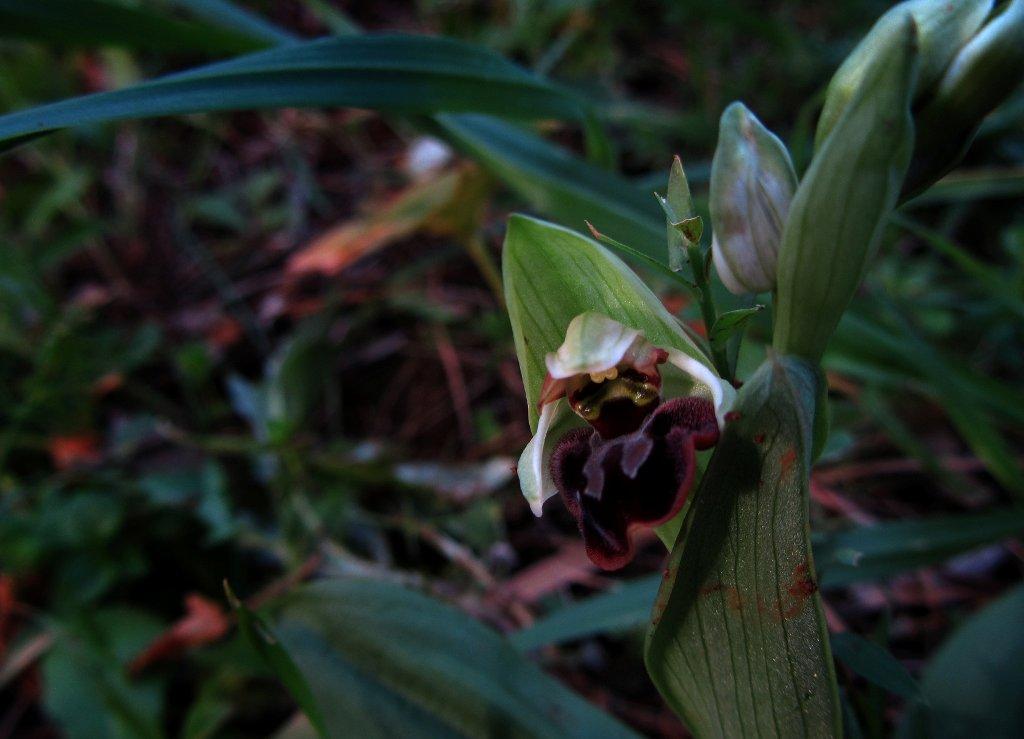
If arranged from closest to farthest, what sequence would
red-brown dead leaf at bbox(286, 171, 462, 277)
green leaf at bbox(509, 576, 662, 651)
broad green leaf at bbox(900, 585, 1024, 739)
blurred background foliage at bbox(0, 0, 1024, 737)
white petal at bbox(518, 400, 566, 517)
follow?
white petal at bbox(518, 400, 566, 517) < broad green leaf at bbox(900, 585, 1024, 739) < green leaf at bbox(509, 576, 662, 651) < blurred background foliage at bbox(0, 0, 1024, 737) < red-brown dead leaf at bbox(286, 171, 462, 277)

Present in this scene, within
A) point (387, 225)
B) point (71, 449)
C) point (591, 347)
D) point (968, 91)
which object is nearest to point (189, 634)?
point (71, 449)

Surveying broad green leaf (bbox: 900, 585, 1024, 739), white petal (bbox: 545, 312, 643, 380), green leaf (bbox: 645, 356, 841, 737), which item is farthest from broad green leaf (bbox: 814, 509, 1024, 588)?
white petal (bbox: 545, 312, 643, 380)

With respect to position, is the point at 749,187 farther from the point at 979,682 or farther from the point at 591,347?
the point at 979,682

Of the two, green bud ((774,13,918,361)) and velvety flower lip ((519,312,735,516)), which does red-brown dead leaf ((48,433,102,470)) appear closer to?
velvety flower lip ((519,312,735,516))

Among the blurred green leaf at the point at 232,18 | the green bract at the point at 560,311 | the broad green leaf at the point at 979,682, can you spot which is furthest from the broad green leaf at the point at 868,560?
the blurred green leaf at the point at 232,18

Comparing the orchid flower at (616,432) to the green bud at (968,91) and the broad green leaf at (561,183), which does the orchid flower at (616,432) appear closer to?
the green bud at (968,91)
